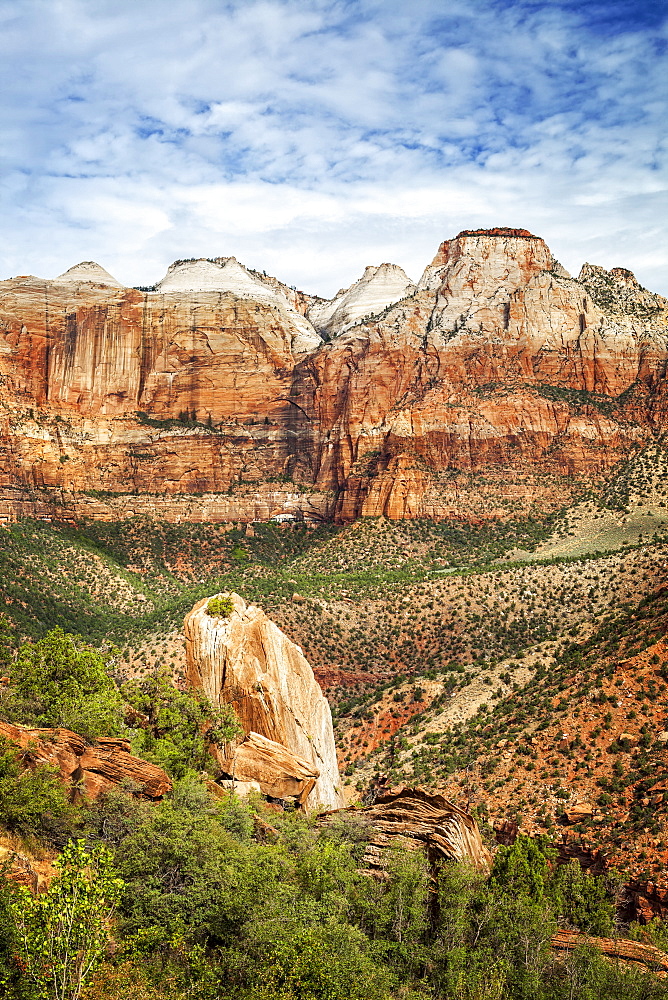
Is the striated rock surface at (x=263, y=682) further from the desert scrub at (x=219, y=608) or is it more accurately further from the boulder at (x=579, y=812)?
the boulder at (x=579, y=812)

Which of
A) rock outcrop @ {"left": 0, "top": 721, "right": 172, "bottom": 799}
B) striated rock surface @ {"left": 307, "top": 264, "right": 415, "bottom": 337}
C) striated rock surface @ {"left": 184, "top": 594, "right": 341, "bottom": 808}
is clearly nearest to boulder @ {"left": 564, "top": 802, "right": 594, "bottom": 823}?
striated rock surface @ {"left": 184, "top": 594, "right": 341, "bottom": 808}

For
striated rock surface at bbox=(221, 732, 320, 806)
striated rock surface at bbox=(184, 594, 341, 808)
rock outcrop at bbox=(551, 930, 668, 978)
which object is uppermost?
striated rock surface at bbox=(184, 594, 341, 808)

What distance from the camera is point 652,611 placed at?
40.8 m

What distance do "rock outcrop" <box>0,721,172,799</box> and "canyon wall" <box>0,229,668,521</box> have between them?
237 ft

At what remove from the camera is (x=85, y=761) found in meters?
21.5

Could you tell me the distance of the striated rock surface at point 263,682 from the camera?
31109 millimetres

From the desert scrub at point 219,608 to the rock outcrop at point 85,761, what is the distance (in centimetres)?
943

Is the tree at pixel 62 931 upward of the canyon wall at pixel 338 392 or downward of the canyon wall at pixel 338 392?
downward

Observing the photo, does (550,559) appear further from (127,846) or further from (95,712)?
(127,846)

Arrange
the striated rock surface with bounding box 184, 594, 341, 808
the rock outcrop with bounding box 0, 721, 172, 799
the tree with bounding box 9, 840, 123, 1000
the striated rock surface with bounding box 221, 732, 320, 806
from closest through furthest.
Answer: the tree with bounding box 9, 840, 123, 1000
the rock outcrop with bounding box 0, 721, 172, 799
the striated rock surface with bounding box 221, 732, 320, 806
the striated rock surface with bounding box 184, 594, 341, 808

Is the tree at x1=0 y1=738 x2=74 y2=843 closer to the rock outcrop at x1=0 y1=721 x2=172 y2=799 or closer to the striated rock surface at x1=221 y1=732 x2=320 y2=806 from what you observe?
the rock outcrop at x1=0 y1=721 x2=172 y2=799

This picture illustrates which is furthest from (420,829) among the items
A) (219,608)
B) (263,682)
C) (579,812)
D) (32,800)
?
(219,608)

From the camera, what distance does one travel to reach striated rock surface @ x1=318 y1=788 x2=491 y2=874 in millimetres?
23203

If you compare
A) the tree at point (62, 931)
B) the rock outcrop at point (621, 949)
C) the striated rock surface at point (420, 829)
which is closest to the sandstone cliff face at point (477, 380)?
the striated rock surface at point (420, 829)
